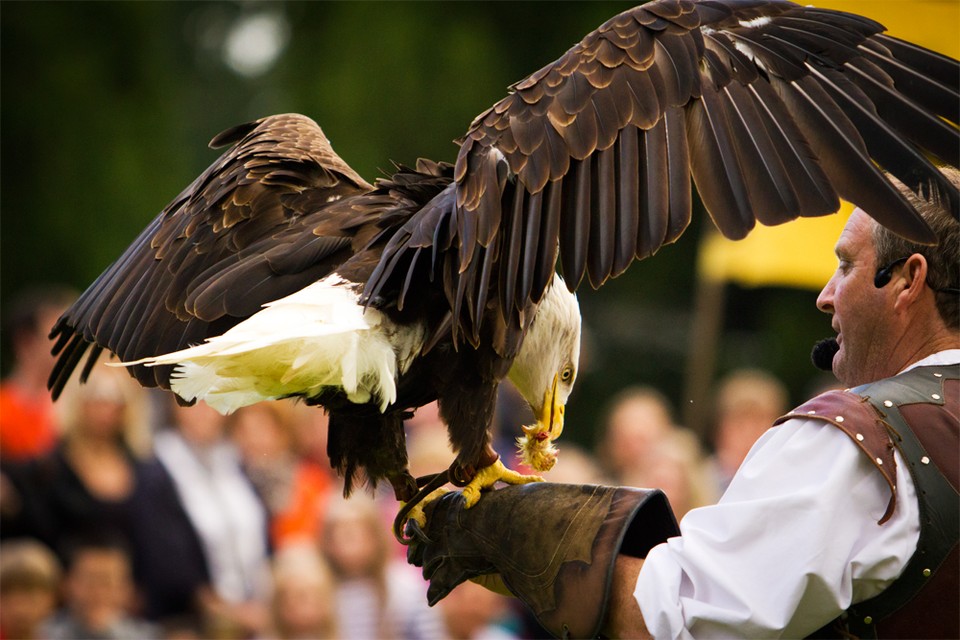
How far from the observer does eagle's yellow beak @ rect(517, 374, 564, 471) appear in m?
3.30

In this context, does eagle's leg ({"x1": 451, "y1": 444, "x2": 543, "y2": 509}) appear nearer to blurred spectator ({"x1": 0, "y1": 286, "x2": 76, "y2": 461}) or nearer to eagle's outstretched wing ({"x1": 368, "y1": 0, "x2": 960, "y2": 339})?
eagle's outstretched wing ({"x1": 368, "y1": 0, "x2": 960, "y2": 339})

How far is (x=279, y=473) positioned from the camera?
5.29 metres

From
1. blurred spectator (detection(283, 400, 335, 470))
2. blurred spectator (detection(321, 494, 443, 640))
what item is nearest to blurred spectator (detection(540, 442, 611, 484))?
blurred spectator (detection(321, 494, 443, 640))

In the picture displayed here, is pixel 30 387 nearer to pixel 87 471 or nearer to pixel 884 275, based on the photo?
pixel 87 471

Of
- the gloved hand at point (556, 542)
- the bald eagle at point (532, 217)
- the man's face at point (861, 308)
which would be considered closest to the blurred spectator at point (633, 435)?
the bald eagle at point (532, 217)

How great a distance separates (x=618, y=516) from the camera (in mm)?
2492

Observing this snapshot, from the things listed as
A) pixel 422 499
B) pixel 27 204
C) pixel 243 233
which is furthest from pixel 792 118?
pixel 27 204

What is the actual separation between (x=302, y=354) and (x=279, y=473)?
2.66 metres

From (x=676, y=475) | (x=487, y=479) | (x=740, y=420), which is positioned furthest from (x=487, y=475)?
(x=740, y=420)

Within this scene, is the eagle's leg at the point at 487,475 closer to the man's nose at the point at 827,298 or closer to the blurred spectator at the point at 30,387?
the man's nose at the point at 827,298

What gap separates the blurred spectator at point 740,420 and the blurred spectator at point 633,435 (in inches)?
12.9

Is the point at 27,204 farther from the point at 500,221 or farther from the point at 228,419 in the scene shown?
the point at 500,221

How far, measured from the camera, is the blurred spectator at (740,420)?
627 centimetres

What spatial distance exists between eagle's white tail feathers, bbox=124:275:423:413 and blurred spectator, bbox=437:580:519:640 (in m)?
2.14
